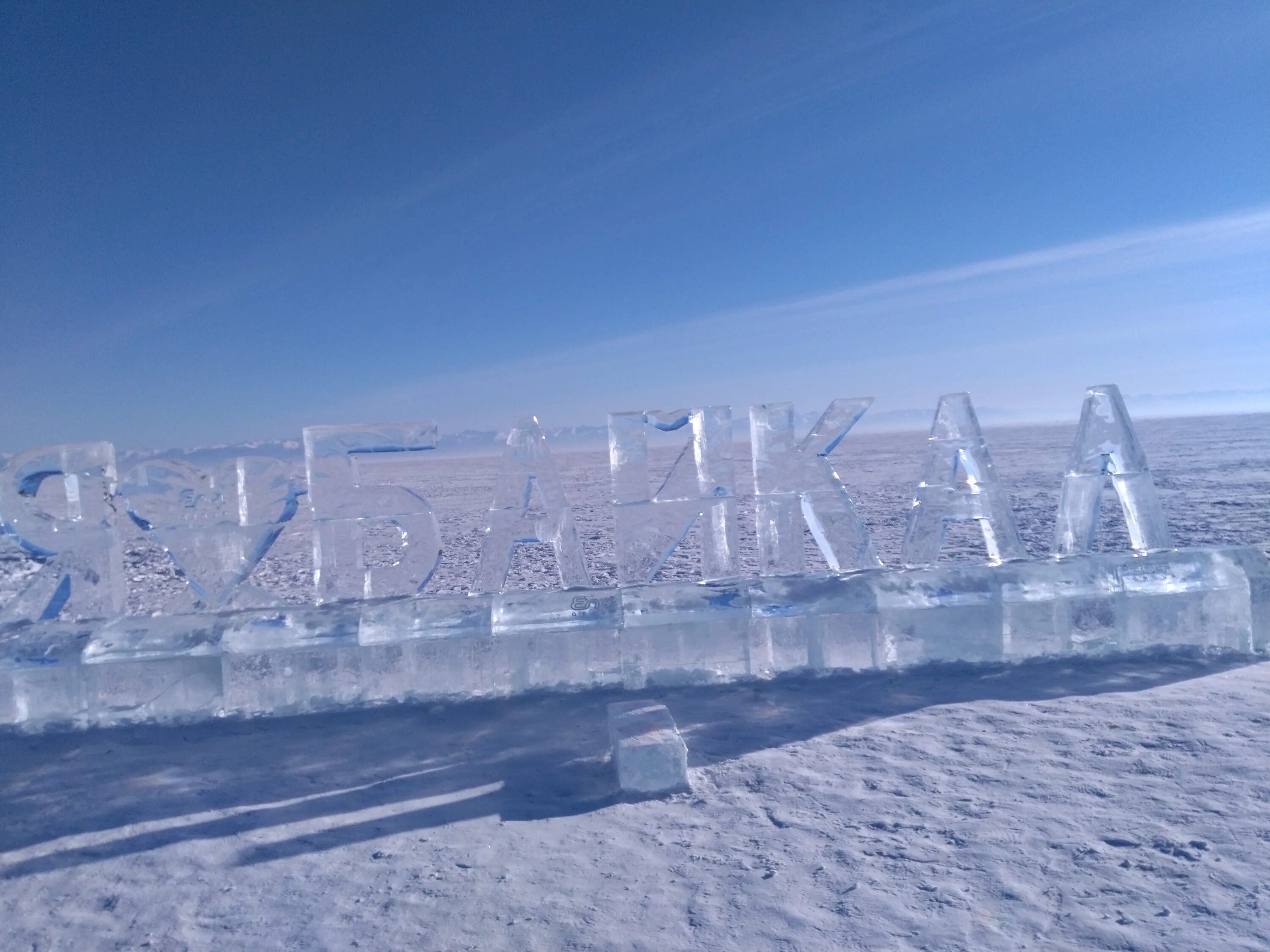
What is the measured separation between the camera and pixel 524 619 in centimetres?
563

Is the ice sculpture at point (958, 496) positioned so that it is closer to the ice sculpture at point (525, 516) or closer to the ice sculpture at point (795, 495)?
the ice sculpture at point (795, 495)

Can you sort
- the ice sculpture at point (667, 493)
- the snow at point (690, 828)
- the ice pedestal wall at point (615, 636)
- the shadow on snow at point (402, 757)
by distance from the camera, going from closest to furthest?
the snow at point (690, 828) → the shadow on snow at point (402, 757) → the ice pedestal wall at point (615, 636) → the ice sculpture at point (667, 493)

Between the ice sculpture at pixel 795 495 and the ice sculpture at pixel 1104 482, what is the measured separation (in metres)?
1.63

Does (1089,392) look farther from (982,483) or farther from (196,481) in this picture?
(196,481)

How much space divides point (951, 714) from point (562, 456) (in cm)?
4344

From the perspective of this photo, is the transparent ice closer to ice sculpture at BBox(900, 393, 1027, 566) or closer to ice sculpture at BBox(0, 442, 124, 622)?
ice sculpture at BBox(900, 393, 1027, 566)

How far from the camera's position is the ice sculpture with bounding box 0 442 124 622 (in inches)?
225

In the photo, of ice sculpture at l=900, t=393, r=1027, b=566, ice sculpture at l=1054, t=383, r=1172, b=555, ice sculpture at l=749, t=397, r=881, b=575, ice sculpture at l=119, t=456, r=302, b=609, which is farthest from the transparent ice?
ice sculpture at l=1054, t=383, r=1172, b=555

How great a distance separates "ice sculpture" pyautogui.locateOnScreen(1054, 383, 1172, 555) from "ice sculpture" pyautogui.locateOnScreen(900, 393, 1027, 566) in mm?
517

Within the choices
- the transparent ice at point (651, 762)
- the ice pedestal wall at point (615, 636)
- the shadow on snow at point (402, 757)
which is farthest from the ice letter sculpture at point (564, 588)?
the transparent ice at point (651, 762)

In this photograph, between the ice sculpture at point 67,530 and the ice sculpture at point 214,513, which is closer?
the ice sculpture at point 67,530

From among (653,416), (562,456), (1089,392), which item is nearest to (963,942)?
(653,416)

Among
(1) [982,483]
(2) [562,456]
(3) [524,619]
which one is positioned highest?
(2) [562,456]

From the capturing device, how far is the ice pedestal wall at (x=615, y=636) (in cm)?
546
